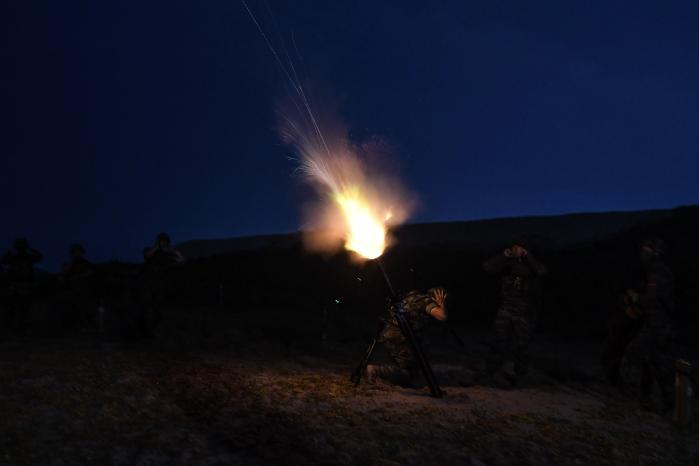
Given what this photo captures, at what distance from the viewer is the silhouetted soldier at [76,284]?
43.2ft

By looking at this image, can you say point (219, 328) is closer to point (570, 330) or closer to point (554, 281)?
point (570, 330)

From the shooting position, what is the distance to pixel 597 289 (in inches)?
810

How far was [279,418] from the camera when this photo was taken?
22.1 ft

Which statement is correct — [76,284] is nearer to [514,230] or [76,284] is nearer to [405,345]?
[405,345]

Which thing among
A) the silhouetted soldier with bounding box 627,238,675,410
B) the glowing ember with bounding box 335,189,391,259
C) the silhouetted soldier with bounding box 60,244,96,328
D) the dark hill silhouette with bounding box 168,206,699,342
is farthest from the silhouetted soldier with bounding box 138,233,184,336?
the silhouetted soldier with bounding box 627,238,675,410

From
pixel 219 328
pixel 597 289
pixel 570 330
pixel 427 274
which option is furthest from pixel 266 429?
pixel 427 274

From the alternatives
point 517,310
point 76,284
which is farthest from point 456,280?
point 76,284

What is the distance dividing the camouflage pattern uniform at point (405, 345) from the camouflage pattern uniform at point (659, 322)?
353 cm

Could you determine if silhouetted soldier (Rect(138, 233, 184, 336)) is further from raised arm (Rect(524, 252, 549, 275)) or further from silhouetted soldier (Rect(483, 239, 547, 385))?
raised arm (Rect(524, 252, 549, 275))

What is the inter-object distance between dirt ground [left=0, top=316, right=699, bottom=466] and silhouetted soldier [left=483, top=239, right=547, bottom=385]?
0.55m

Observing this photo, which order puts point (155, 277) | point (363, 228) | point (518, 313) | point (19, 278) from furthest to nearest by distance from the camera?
point (19, 278) < point (155, 277) < point (518, 313) < point (363, 228)

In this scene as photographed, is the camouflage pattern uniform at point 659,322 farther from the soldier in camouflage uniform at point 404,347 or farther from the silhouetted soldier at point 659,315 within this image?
the soldier in camouflage uniform at point 404,347

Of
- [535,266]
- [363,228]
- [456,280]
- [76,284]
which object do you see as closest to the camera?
[363,228]

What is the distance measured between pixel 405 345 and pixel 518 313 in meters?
2.32
